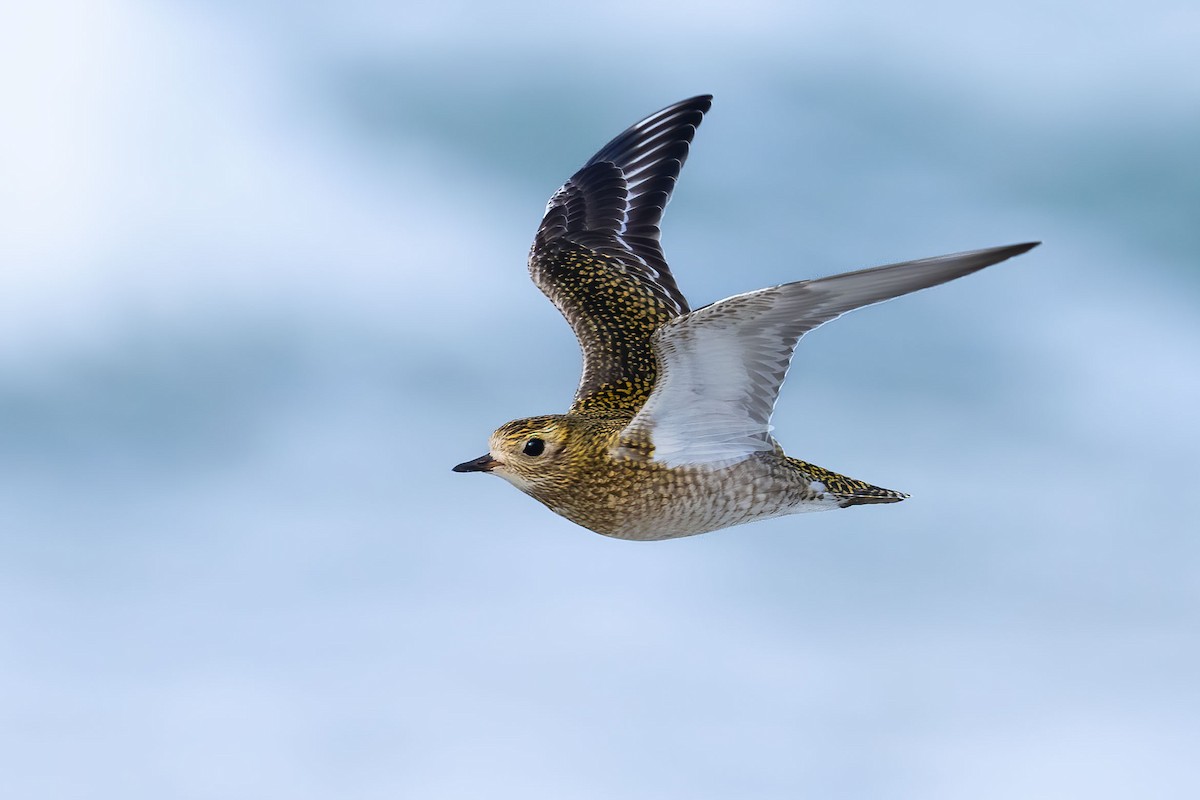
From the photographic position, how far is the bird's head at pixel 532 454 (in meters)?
13.3

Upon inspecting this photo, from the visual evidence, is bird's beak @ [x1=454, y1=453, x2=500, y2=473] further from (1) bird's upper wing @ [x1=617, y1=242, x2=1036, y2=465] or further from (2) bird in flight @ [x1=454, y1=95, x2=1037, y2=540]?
(1) bird's upper wing @ [x1=617, y1=242, x2=1036, y2=465]

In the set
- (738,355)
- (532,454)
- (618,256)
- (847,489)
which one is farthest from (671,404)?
(618,256)

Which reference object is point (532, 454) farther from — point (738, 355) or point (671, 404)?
point (738, 355)

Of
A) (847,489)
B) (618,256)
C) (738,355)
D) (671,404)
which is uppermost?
(618,256)

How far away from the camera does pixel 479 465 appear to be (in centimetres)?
1339

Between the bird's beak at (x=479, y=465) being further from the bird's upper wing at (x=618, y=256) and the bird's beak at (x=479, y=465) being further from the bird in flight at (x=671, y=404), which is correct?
the bird's upper wing at (x=618, y=256)

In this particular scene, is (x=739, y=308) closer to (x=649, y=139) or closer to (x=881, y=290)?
(x=881, y=290)

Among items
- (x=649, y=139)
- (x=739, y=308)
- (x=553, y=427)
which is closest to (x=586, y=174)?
(x=649, y=139)

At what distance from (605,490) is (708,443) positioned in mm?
994

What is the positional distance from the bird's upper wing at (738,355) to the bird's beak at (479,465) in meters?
1.18

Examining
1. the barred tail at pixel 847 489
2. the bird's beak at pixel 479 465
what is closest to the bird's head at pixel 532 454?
the bird's beak at pixel 479 465

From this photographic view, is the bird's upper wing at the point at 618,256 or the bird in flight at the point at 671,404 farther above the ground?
the bird's upper wing at the point at 618,256

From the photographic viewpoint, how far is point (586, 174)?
1789 centimetres

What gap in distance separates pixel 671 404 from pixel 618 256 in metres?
4.30
